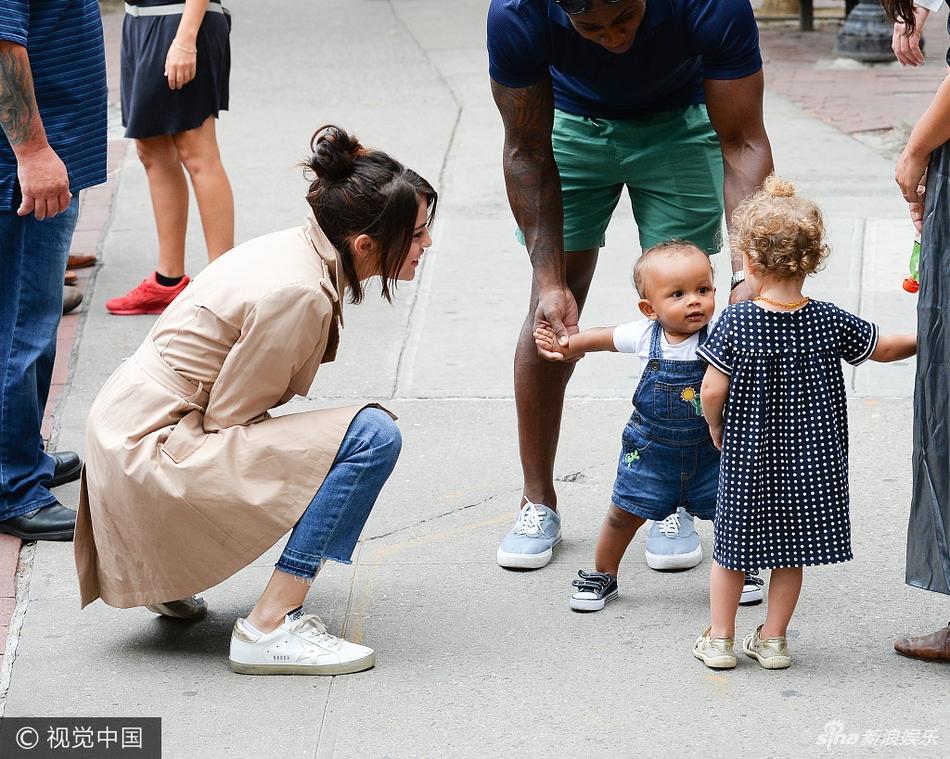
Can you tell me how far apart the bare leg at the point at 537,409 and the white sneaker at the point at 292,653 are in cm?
79

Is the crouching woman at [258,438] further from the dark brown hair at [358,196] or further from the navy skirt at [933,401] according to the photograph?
the navy skirt at [933,401]

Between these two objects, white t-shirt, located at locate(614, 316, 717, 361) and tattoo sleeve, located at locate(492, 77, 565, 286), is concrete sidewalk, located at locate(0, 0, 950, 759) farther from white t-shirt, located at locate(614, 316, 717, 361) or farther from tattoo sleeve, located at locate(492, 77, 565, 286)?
tattoo sleeve, located at locate(492, 77, 565, 286)

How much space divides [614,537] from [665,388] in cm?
44

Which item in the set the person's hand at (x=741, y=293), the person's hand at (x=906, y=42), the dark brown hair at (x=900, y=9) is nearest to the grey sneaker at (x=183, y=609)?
the person's hand at (x=741, y=293)

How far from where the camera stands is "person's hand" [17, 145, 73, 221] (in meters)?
3.57

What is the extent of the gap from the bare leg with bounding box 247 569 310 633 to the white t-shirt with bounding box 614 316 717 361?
3.00ft

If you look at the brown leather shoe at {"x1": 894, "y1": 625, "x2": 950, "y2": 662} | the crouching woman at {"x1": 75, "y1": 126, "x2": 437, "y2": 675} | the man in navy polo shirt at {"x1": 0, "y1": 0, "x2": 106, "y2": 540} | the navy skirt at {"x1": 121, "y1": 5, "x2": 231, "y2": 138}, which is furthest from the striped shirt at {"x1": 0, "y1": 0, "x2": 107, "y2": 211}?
the brown leather shoe at {"x1": 894, "y1": 625, "x2": 950, "y2": 662}

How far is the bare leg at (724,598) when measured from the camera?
2934 mm

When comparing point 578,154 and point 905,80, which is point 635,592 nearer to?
point 578,154

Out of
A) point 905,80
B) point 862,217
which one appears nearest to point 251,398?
point 862,217

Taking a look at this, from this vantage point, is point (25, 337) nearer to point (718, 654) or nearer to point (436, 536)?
point (436, 536)

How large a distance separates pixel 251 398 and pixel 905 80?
8223mm

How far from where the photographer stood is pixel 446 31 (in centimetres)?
1233

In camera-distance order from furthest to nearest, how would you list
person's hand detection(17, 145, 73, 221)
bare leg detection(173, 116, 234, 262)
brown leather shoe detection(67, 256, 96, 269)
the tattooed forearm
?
brown leather shoe detection(67, 256, 96, 269)
bare leg detection(173, 116, 234, 262)
person's hand detection(17, 145, 73, 221)
the tattooed forearm
